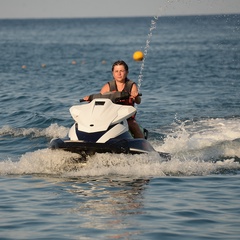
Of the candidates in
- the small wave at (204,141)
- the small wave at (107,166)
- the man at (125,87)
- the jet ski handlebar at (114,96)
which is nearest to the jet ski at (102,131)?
the jet ski handlebar at (114,96)

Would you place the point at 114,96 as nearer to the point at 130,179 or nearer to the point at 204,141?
the point at 130,179

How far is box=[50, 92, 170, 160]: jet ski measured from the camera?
10.6 meters

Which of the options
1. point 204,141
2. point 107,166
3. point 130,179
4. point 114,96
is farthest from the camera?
point 204,141

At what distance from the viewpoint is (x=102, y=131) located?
426 inches

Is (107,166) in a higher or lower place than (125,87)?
lower

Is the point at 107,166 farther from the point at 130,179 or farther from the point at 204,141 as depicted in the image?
the point at 204,141

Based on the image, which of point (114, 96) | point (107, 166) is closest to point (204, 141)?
point (114, 96)

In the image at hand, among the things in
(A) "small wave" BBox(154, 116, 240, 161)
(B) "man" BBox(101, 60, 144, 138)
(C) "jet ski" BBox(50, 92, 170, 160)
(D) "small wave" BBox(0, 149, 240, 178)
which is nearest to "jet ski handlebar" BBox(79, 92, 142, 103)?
(C) "jet ski" BBox(50, 92, 170, 160)

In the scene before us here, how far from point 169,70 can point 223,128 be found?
16.1m

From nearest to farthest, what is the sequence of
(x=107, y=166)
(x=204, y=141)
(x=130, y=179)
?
(x=130, y=179)
(x=107, y=166)
(x=204, y=141)

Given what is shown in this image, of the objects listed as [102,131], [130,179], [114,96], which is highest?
[114,96]

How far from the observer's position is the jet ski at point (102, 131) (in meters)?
10.6

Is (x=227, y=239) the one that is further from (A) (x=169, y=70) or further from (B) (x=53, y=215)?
(A) (x=169, y=70)

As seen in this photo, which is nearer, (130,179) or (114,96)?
(130,179)
